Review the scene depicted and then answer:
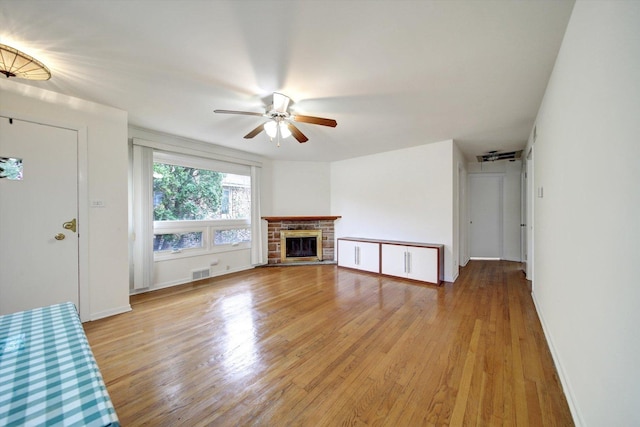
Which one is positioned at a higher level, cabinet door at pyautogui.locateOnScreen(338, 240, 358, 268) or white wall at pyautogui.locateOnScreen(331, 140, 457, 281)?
white wall at pyautogui.locateOnScreen(331, 140, 457, 281)

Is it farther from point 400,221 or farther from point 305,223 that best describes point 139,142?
point 400,221

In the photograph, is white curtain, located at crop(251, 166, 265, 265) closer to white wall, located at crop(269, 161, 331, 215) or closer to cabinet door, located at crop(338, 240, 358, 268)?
white wall, located at crop(269, 161, 331, 215)

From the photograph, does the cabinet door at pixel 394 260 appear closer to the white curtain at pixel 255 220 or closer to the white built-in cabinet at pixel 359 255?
the white built-in cabinet at pixel 359 255

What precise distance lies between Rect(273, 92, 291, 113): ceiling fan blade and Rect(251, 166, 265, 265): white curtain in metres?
2.67

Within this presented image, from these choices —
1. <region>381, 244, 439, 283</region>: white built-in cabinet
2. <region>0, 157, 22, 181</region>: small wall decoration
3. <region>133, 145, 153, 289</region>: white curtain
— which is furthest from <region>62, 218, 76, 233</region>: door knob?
<region>381, 244, 439, 283</region>: white built-in cabinet

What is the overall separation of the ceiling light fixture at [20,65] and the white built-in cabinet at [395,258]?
445 cm

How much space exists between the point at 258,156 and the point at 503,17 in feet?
14.1

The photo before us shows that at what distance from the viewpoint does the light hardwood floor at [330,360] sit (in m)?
1.42

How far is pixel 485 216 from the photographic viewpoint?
18.7ft

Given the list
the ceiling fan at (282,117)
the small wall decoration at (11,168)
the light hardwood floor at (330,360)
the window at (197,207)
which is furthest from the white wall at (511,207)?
the small wall decoration at (11,168)

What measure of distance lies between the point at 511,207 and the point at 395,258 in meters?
3.48

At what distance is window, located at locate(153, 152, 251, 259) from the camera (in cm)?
375

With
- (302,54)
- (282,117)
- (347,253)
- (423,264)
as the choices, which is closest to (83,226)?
(282,117)

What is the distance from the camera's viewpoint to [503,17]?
1.45 m
